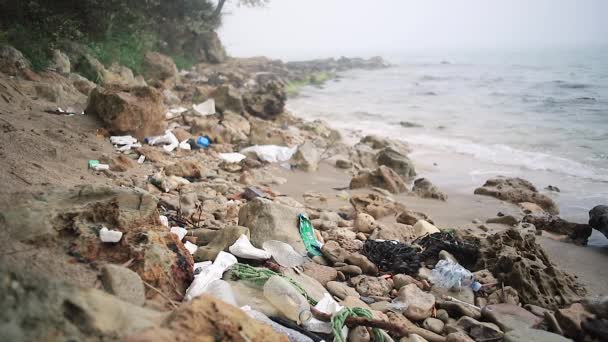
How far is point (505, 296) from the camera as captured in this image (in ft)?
10.8

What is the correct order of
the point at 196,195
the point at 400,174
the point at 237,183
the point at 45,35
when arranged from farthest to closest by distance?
1. the point at 45,35
2. the point at 400,174
3. the point at 237,183
4. the point at 196,195

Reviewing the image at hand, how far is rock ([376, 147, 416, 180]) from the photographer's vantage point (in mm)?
7965

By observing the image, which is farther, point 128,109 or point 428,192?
point 428,192

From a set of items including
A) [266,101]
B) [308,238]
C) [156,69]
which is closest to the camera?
[308,238]

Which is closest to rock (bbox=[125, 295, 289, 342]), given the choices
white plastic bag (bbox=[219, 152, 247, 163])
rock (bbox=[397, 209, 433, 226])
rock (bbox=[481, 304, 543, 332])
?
rock (bbox=[481, 304, 543, 332])

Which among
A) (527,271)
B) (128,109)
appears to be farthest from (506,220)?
(128,109)

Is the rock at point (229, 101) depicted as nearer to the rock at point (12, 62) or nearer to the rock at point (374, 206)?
the rock at point (12, 62)

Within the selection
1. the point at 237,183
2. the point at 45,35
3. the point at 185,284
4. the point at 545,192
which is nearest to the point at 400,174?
the point at 545,192

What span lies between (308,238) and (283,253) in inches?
17.0

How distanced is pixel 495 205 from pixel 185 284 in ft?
18.4

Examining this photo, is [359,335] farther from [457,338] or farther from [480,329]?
[480,329]

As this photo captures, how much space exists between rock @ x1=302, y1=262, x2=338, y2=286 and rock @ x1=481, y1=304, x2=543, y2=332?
1.19 metres

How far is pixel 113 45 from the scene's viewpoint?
1203 centimetres

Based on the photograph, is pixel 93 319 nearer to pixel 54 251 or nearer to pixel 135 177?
pixel 54 251
